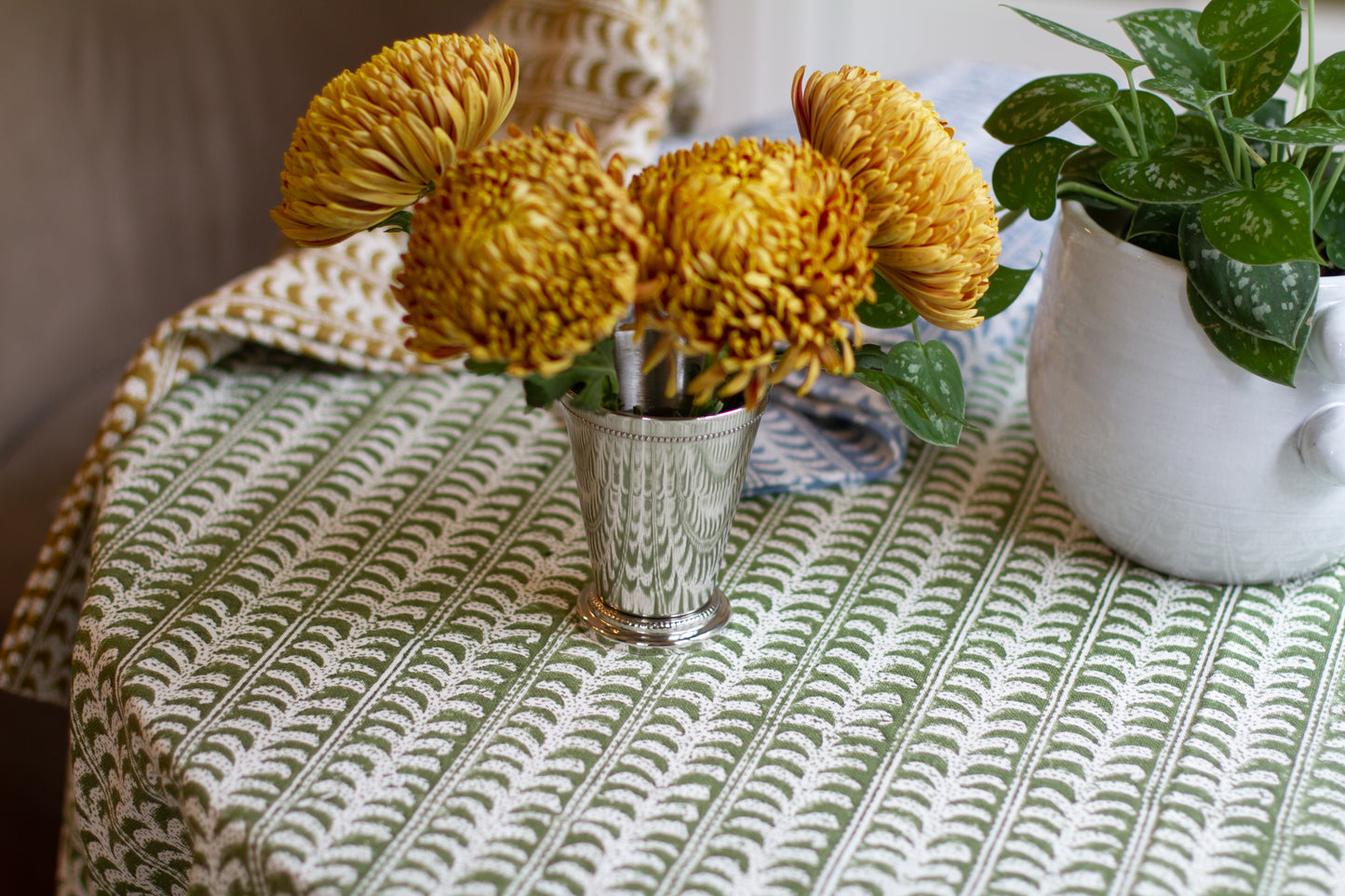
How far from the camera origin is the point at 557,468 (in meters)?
0.69

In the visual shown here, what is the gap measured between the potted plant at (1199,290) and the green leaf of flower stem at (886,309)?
0.09m

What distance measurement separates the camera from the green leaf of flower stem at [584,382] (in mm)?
428

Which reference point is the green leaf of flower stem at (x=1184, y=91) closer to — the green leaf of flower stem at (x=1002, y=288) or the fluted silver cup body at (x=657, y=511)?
the green leaf of flower stem at (x=1002, y=288)

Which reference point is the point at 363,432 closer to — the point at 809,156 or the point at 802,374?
the point at 802,374

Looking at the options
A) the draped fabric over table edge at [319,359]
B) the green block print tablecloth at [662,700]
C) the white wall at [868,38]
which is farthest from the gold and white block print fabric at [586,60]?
the white wall at [868,38]

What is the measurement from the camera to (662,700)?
1.69ft

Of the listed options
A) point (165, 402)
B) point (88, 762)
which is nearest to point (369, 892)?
point (88, 762)

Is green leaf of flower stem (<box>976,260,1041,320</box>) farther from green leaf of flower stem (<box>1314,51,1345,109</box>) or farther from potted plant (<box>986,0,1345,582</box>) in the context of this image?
green leaf of flower stem (<box>1314,51,1345,109</box>)

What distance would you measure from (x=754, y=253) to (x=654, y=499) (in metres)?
0.16

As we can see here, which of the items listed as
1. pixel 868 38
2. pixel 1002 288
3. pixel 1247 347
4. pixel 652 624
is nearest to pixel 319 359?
pixel 652 624

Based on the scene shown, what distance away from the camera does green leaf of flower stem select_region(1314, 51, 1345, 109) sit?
0.49 meters

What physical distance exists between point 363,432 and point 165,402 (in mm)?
131

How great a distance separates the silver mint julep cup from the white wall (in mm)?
1353

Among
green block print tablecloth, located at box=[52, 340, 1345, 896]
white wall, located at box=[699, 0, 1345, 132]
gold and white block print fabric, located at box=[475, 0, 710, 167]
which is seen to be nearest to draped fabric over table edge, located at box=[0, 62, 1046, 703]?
green block print tablecloth, located at box=[52, 340, 1345, 896]
